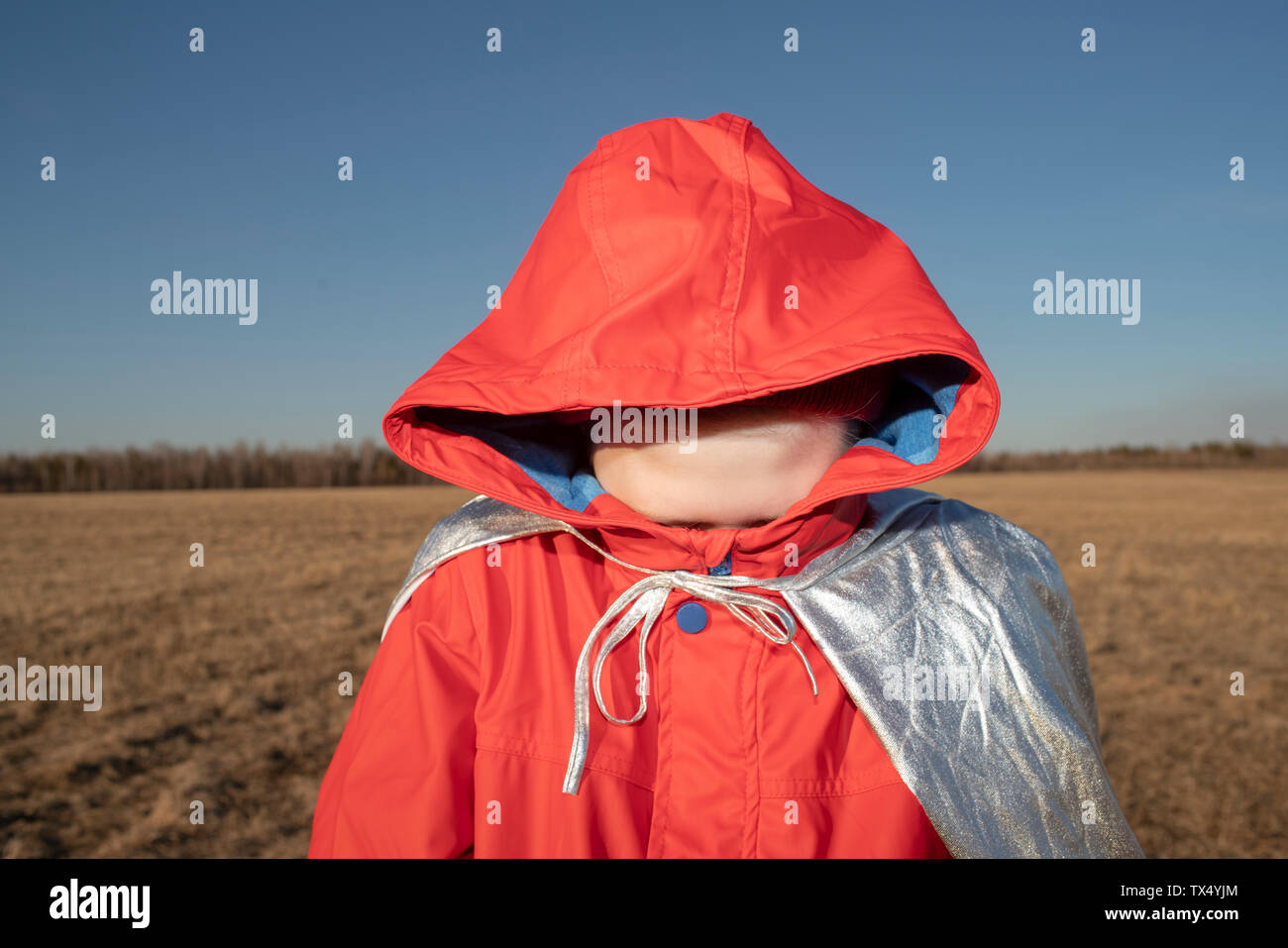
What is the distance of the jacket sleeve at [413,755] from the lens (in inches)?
59.1

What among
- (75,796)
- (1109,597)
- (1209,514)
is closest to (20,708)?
(75,796)

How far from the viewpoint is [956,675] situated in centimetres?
162

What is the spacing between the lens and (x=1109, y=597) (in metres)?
9.73

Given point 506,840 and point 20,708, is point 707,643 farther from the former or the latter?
point 20,708

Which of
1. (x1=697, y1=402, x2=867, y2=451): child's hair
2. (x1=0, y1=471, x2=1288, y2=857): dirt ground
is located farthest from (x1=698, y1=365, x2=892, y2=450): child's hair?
(x1=0, y1=471, x2=1288, y2=857): dirt ground

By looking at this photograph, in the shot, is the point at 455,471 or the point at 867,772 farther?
the point at 455,471

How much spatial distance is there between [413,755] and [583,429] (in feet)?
2.46
